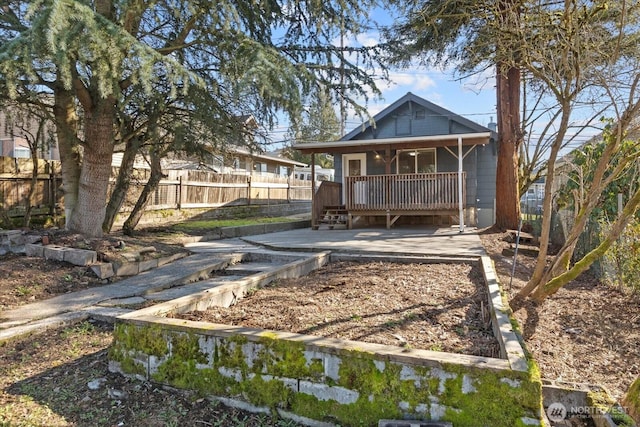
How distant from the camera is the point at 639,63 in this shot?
4.68m

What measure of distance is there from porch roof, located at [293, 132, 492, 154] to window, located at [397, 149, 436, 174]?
2137 mm

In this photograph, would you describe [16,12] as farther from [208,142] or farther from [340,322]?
[340,322]

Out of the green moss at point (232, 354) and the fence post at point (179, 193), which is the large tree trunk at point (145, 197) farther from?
the green moss at point (232, 354)

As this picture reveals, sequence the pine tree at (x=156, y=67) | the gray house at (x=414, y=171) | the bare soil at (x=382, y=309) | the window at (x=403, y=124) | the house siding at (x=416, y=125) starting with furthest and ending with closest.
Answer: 1. the window at (x=403, y=124)
2. the house siding at (x=416, y=125)
3. the gray house at (x=414, y=171)
4. the pine tree at (x=156, y=67)
5. the bare soil at (x=382, y=309)

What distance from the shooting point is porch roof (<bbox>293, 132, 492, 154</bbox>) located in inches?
469

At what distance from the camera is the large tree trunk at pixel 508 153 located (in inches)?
440

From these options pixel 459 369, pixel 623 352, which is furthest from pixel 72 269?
pixel 623 352

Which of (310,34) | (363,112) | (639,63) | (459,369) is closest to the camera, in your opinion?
(459,369)

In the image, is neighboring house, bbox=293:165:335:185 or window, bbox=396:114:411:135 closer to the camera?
window, bbox=396:114:411:135

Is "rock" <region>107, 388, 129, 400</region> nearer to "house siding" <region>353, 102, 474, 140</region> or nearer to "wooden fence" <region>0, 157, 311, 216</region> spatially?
"wooden fence" <region>0, 157, 311, 216</region>

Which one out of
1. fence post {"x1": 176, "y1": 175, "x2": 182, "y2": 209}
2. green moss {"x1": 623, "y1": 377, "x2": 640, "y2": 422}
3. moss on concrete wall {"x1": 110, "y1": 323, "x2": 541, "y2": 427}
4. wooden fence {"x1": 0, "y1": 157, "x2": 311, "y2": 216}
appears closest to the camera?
moss on concrete wall {"x1": 110, "y1": 323, "x2": 541, "y2": 427}

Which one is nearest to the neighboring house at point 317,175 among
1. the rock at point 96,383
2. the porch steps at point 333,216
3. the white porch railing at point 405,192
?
the porch steps at point 333,216

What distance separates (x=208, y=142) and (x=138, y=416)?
261 inches

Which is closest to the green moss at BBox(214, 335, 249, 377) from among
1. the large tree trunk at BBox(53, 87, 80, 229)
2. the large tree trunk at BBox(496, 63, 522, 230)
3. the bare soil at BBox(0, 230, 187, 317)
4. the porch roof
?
the bare soil at BBox(0, 230, 187, 317)
